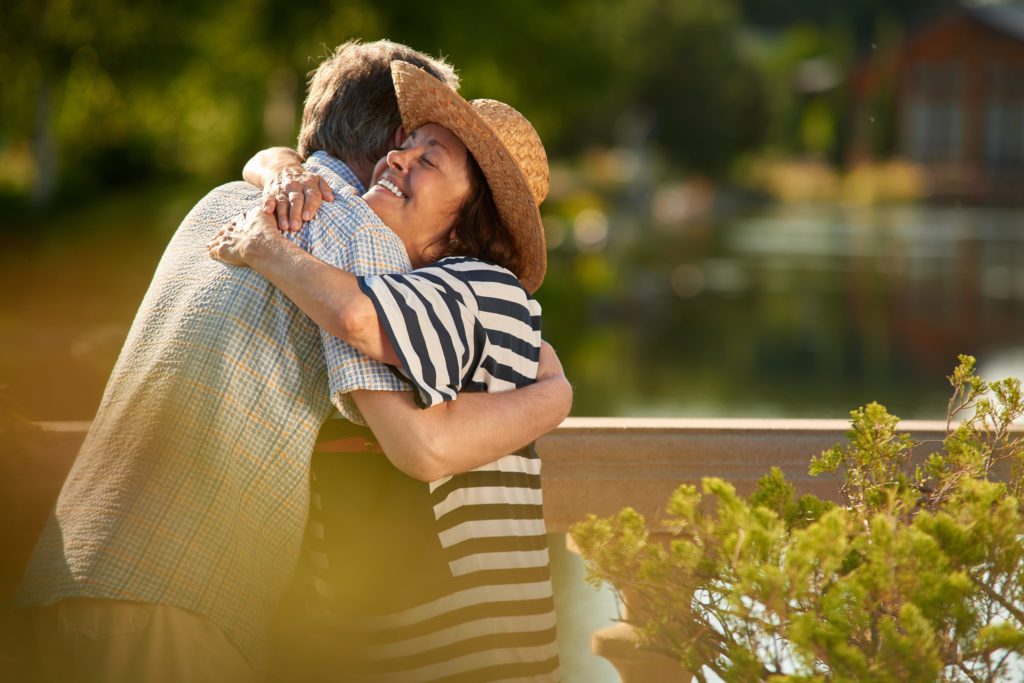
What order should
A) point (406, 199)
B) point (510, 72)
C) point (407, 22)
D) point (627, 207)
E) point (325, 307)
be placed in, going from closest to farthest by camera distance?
point (325, 307) → point (406, 199) → point (407, 22) → point (510, 72) → point (627, 207)

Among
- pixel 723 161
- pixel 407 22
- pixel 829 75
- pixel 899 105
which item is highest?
pixel 829 75

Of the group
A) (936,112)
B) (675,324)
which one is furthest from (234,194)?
(936,112)

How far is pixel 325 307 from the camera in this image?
1406 millimetres

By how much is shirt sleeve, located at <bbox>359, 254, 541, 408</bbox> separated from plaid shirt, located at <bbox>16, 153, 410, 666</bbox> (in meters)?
0.05

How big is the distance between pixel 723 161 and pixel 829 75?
41.8ft

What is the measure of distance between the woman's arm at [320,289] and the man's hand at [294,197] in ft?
0.09

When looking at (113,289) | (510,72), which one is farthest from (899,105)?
(113,289)

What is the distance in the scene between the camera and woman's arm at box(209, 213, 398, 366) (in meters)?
1.40

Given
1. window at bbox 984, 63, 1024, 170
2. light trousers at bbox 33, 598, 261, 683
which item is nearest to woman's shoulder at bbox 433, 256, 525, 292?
light trousers at bbox 33, 598, 261, 683

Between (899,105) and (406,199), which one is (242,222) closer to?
(406,199)

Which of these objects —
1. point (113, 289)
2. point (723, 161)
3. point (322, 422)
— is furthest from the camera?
point (723, 161)

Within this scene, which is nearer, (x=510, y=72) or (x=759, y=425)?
(x=759, y=425)

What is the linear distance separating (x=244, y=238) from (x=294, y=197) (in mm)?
81

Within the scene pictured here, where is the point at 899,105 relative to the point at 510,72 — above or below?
above
